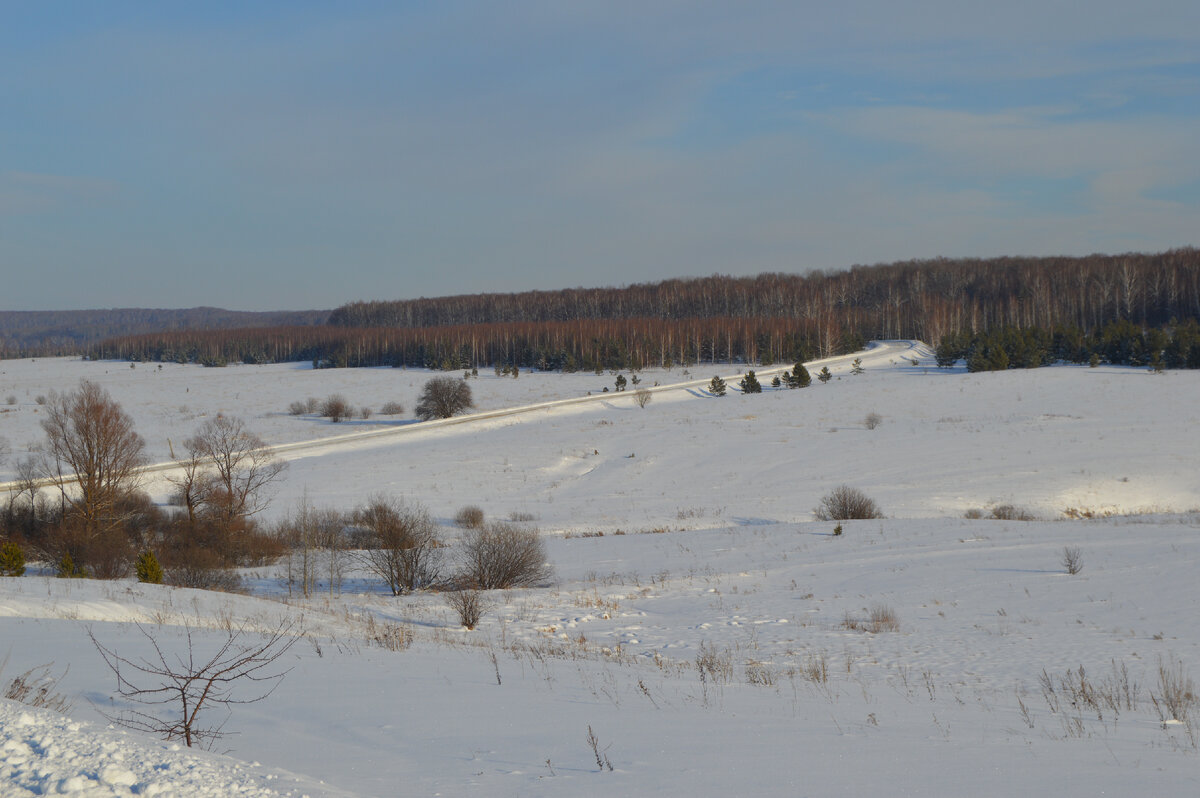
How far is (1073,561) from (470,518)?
2073 cm

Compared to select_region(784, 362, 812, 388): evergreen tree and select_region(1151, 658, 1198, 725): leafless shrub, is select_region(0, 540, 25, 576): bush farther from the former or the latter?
select_region(784, 362, 812, 388): evergreen tree

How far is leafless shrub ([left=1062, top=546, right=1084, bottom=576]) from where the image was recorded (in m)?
17.3

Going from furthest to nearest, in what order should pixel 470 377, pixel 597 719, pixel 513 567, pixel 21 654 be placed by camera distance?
1. pixel 470 377
2. pixel 513 567
3. pixel 21 654
4. pixel 597 719

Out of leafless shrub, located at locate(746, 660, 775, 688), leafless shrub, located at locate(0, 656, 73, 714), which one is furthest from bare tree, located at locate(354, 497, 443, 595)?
leafless shrub, located at locate(0, 656, 73, 714)

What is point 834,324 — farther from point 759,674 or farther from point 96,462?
point 759,674

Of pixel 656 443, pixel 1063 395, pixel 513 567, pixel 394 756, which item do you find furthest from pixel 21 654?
pixel 1063 395

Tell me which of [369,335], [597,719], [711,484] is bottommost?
[711,484]

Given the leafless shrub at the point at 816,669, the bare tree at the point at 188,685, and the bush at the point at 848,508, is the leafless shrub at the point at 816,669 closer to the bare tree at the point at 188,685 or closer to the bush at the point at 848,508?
the bare tree at the point at 188,685

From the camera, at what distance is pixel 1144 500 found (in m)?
31.8

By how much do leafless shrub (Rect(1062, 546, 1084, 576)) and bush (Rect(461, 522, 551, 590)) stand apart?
12.0m

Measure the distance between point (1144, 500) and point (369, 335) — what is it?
141279 millimetres

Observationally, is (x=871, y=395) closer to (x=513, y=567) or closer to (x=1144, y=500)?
(x=1144, y=500)

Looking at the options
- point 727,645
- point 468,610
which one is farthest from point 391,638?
point 727,645

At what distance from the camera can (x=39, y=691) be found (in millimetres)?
Result: 6559
